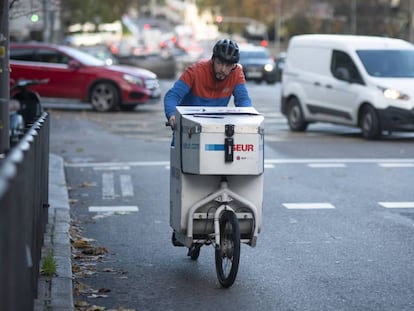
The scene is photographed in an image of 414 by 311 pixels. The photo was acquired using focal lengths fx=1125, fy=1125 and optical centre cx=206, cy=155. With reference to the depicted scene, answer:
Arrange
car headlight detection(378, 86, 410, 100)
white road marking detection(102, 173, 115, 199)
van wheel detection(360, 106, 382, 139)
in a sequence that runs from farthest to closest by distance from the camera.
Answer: van wheel detection(360, 106, 382, 139)
car headlight detection(378, 86, 410, 100)
white road marking detection(102, 173, 115, 199)

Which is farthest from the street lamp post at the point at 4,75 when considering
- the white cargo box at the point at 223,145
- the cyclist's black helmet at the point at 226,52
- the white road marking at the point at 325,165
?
the white road marking at the point at 325,165

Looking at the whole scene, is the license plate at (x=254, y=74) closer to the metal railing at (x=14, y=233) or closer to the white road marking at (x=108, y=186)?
the white road marking at (x=108, y=186)

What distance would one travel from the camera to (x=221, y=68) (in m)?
8.38

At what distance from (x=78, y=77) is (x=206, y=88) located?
1933cm

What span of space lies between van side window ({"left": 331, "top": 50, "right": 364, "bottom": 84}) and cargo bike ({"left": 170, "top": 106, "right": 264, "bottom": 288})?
1317cm

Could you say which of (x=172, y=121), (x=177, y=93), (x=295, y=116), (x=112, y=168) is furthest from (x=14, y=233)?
(x=295, y=116)

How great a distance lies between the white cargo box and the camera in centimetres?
772

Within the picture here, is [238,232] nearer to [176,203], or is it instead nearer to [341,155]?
[176,203]

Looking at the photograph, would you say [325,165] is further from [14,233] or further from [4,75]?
[14,233]

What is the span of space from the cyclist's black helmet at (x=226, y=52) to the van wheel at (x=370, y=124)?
487 inches

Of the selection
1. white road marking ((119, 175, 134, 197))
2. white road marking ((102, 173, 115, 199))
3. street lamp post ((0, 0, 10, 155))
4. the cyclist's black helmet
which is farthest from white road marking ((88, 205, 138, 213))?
the cyclist's black helmet

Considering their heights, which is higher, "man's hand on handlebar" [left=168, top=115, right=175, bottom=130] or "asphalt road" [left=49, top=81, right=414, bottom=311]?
"man's hand on handlebar" [left=168, top=115, right=175, bottom=130]

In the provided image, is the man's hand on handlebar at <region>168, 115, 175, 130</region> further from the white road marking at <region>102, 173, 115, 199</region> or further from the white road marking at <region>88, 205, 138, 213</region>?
the white road marking at <region>102, 173, 115, 199</region>

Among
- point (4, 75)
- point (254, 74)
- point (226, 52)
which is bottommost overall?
point (254, 74)
